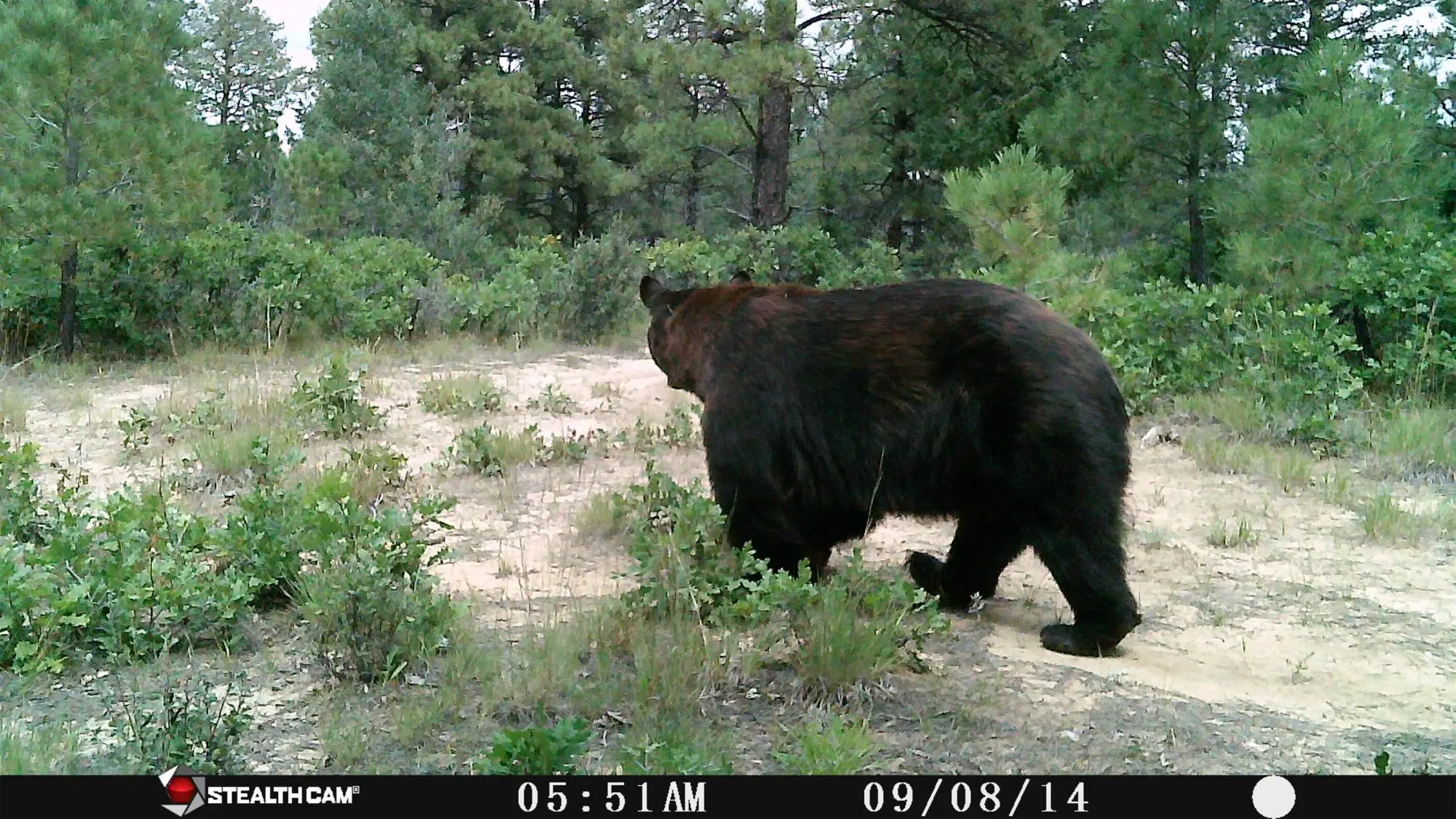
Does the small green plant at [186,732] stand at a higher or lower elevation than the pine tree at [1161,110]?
lower

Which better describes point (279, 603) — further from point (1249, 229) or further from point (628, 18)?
point (628, 18)

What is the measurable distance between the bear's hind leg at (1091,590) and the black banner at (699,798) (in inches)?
47.1

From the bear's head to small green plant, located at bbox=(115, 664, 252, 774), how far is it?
97.0 inches

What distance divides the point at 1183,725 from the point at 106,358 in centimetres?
927

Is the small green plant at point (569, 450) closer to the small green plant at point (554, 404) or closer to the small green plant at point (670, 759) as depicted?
the small green plant at point (554, 404)

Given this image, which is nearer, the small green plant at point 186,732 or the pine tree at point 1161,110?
the small green plant at point 186,732

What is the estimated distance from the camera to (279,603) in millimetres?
4383

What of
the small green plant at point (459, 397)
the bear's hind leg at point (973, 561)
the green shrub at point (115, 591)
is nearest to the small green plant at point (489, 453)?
the small green plant at point (459, 397)

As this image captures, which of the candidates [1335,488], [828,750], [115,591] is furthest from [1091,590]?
[115,591]

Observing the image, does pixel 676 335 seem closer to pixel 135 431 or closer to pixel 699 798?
pixel 699 798

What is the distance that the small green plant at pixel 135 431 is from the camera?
665 cm

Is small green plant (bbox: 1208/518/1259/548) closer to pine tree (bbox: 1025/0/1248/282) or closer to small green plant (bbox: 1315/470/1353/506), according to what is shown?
small green plant (bbox: 1315/470/1353/506)

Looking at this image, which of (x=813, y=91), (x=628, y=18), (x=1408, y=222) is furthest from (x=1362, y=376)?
(x=628, y=18)

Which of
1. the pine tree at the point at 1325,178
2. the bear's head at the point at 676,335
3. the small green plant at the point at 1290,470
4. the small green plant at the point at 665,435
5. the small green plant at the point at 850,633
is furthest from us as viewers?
the pine tree at the point at 1325,178
